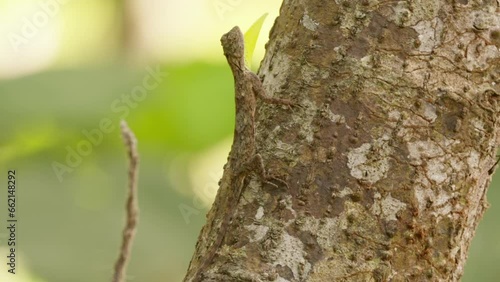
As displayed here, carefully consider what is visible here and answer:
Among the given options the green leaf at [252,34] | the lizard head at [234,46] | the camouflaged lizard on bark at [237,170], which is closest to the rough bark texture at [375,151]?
the camouflaged lizard on bark at [237,170]

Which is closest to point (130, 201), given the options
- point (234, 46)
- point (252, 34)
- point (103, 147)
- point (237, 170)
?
point (237, 170)

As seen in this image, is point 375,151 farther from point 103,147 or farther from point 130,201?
point 103,147

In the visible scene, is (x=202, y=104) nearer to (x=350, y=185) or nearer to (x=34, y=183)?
(x=34, y=183)

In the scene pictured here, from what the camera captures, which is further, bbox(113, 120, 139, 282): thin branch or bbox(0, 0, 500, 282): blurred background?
bbox(0, 0, 500, 282): blurred background

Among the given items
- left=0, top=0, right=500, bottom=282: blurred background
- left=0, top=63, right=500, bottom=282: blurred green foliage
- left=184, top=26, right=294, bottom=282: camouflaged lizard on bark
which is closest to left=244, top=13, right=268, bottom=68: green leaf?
left=184, top=26, right=294, bottom=282: camouflaged lizard on bark

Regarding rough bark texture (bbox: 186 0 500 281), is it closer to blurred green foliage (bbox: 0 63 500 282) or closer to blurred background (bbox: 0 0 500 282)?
blurred background (bbox: 0 0 500 282)

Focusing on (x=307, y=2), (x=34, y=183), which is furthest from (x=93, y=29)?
(x=307, y=2)
